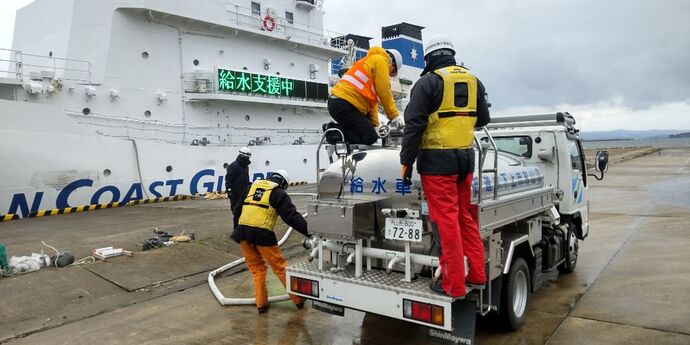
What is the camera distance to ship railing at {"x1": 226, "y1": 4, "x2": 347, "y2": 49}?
16.4m

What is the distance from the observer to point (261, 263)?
524 cm

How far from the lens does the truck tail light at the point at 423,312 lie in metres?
3.39

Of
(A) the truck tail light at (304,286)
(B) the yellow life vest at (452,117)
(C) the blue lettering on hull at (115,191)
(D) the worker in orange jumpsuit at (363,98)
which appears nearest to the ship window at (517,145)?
(D) the worker in orange jumpsuit at (363,98)

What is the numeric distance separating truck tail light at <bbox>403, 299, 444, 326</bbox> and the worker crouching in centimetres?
167

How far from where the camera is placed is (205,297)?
5.78 m

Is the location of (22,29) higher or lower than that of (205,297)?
higher

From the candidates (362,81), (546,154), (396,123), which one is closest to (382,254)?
(396,123)

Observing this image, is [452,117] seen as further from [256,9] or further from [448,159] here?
[256,9]

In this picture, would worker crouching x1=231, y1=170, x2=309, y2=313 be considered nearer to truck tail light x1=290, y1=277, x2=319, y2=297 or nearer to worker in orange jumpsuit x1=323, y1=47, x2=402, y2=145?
truck tail light x1=290, y1=277, x2=319, y2=297

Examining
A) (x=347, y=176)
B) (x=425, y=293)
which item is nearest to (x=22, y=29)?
(x=347, y=176)

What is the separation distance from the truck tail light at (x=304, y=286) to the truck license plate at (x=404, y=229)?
89cm

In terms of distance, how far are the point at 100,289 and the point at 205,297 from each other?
139 centimetres

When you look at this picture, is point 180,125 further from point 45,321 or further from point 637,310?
point 637,310

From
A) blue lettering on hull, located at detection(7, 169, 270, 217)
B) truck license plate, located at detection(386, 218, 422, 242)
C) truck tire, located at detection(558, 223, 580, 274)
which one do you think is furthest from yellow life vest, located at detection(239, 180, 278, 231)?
blue lettering on hull, located at detection(7, 169, 270, 217)
